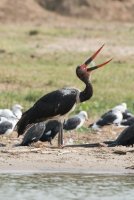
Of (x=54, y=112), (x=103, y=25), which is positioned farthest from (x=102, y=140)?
(x=103, y=25)

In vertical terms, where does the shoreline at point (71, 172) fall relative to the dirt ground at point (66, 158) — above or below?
below

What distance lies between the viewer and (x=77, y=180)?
10.8 m

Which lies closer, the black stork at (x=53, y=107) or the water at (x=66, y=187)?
the water at (x=66, y=187)

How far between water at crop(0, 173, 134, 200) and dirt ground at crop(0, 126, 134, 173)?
0.96 ft

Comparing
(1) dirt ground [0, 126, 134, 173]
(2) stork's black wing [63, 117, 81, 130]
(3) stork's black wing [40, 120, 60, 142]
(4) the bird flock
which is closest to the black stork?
(4) the bird flock

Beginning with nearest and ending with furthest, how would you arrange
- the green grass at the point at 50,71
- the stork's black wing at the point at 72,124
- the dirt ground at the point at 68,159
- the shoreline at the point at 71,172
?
the shoreline at the point at 71,172, the dirt ground at the point at 68,159, the stork's black wing at the point at 72,124, the green grass at the point at 50,71

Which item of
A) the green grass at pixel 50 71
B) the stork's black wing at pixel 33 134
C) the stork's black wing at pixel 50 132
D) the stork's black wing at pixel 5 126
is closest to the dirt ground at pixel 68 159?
the stork's black wing at pixel 33 134

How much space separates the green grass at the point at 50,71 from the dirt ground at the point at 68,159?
4806 mm

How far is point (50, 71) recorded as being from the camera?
22688 mm

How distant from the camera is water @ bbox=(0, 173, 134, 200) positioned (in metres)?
10.1

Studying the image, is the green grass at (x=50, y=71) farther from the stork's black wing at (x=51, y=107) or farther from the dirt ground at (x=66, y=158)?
the stork's black wing at (x=51, y=107)

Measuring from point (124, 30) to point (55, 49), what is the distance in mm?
9000

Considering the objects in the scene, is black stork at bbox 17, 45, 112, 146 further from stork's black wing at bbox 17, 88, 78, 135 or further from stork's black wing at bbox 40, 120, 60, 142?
stork's black wing at bbox 40, 120, 60, 142

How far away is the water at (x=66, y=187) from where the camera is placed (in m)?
10.1
